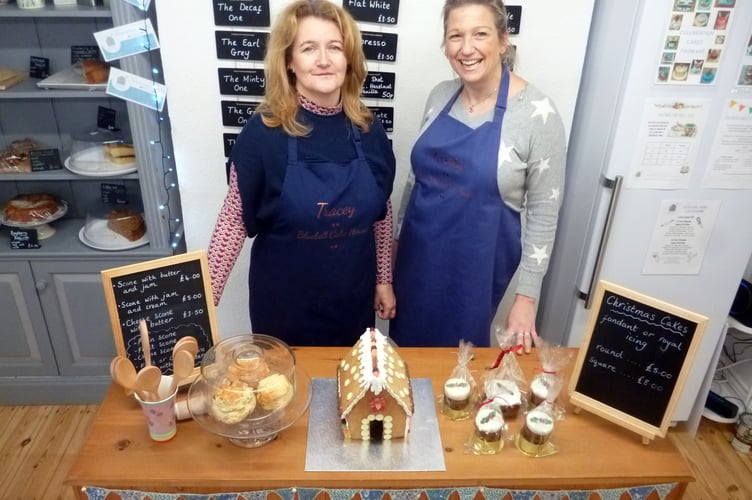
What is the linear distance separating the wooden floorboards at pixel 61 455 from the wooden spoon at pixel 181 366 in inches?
52.6

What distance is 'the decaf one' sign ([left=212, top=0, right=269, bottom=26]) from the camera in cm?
198

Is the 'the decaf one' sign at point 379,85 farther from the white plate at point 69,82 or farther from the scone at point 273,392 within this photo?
the scone at point 273,392

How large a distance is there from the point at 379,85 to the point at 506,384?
1.24 m

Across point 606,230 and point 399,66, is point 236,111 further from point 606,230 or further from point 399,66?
point 606,230

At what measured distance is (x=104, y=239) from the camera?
2.33 meters

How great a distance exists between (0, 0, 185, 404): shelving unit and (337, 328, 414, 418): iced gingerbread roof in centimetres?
133

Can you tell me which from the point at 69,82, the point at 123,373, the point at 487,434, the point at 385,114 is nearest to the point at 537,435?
the point at 487,434

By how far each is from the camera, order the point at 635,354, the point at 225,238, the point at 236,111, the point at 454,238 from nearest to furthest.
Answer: the point at 635,354
the point at 225,238
the point at 454,238
the point at 236,111

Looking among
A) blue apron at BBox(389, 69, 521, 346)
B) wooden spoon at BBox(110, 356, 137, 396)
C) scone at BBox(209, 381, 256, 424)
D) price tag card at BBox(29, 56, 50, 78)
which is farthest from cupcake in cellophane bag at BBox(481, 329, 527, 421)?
price tag card at BBox(29, 56, 50, 78)

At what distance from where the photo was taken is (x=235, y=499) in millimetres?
1153

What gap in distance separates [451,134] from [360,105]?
11.1 inches

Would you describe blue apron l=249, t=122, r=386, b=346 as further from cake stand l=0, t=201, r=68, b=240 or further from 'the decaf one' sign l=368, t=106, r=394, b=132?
cake stand l=0, t=201, r=68, b=240

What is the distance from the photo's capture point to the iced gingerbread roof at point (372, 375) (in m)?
1.16

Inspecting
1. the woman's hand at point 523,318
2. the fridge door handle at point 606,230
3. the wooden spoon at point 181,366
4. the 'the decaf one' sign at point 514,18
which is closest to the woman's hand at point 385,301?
the woman's hand at point 523,318
